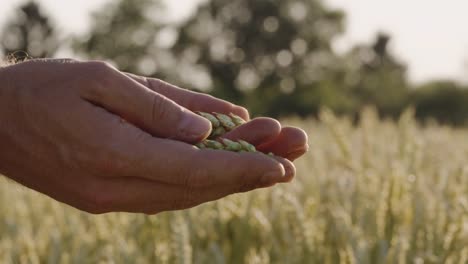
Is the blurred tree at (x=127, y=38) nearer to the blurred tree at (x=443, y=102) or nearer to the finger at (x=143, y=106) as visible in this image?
the blurred tree at (x=443, y=102)

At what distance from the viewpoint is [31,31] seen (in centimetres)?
4081

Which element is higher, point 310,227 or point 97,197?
point 97,197

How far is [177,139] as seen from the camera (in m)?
1.38

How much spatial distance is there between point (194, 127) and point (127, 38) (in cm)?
3729

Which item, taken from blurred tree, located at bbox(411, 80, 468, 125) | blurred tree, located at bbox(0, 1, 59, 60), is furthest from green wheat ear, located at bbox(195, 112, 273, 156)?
blurred tree, located at bbox(0, 1, 59, 60)

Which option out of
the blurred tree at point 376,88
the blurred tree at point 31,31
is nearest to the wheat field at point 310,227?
the blurred tree at point 376,88

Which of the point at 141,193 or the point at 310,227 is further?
the point at 310,227

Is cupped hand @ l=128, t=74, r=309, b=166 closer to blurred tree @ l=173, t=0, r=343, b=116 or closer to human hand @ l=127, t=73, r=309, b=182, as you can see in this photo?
human hand @ l=127, t=73, r=309, b=182

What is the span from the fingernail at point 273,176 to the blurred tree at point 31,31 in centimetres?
3967

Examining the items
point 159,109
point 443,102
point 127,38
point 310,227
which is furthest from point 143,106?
point 127,38

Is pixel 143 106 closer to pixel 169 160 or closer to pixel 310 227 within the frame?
pixel 169 160

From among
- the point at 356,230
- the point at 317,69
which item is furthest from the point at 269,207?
the point at 317,69

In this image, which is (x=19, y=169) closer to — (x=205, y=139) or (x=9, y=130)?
(x=9, y=130)

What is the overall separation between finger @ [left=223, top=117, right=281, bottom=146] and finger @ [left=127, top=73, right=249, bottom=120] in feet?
0.58
